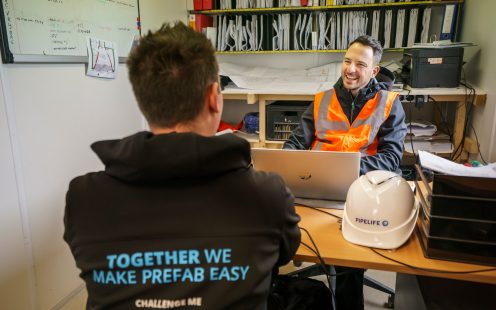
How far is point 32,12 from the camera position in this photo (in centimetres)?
172

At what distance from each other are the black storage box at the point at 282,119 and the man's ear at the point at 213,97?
6.78ft

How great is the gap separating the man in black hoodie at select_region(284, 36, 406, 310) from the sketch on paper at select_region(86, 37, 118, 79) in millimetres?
1174

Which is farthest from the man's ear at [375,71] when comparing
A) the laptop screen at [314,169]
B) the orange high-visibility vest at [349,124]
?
the laptop screen at [314,169]

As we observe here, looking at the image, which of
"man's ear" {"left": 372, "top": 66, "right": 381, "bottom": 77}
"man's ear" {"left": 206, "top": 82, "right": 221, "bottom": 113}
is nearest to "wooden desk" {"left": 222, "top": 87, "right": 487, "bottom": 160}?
"man's ear" {"left": 372, "top": 66, "right": 381, "bottom": 77}

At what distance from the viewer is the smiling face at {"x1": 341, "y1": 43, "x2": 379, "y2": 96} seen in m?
1.98

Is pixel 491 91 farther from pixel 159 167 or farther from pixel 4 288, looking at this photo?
pixel 4 288

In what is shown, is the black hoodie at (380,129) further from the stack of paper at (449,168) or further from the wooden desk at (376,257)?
the wooden desk at (376,257)

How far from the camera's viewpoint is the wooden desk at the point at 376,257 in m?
1.00

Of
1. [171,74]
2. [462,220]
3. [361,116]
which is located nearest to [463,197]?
[462,220]

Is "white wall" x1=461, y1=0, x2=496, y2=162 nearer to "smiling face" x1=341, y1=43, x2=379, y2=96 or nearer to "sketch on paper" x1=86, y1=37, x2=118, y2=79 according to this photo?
"smiling face" x1=341, y1=43, x2=379, y2=96

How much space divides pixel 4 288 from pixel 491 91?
286cm

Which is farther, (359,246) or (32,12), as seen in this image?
(32,12)

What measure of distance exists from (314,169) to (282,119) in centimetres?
161

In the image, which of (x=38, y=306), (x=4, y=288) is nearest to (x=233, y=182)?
(x=4, y=288)
